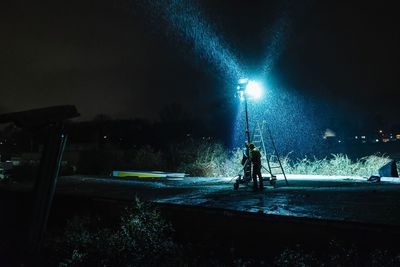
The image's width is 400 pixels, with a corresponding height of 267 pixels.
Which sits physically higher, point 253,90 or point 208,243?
point 253,90

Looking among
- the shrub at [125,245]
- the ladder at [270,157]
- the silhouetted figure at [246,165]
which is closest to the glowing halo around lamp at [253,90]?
the ladder at [270,157]

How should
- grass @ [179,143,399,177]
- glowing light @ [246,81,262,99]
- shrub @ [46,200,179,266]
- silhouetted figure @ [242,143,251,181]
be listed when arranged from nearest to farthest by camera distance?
shrub @ [46,200,179,266]
silhouetted figure @ [242,143,251,181]
glowing light @ [246,81,262,99]
grass @ [179,143,399,177]

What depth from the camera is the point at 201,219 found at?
6805 mm

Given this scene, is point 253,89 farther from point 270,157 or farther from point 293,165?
point 270,157

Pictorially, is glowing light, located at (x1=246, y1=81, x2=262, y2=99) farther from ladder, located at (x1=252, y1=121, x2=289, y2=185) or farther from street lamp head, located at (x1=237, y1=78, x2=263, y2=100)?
ladder, located at (x1=252, y1=121, x2=289, y2=185)

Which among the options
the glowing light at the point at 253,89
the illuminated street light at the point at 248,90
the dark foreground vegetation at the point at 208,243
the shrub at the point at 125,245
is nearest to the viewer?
the dark foreground vegetation at the point at 208,243

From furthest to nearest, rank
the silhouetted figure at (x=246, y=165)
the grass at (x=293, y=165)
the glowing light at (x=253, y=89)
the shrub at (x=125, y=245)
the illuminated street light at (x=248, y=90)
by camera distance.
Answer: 1. the grass at (x=293, y=165)
2. the glowing light at (x=253, y=89)
3. the illuminated street light at (x=248, y=90)
4. the silhouetted figure at (x=246, y=165)
5. the shrub at (x=125, y=245)

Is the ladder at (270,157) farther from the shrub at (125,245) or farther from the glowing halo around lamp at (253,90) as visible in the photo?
the shrub at (125,245)

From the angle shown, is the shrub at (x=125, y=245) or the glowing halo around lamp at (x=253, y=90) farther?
the glowing halo around lamp at (x=253, y=90)

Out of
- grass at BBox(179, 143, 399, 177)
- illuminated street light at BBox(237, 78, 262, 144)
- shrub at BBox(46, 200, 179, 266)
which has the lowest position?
shrub at BBox(46, 200, 179, 266)

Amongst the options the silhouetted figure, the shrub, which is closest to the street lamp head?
the silhouetted figure

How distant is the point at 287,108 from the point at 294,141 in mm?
2671

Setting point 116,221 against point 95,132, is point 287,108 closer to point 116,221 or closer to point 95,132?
point 116,221

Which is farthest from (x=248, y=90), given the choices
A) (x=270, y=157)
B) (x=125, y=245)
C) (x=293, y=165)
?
(x=270, y=157)
